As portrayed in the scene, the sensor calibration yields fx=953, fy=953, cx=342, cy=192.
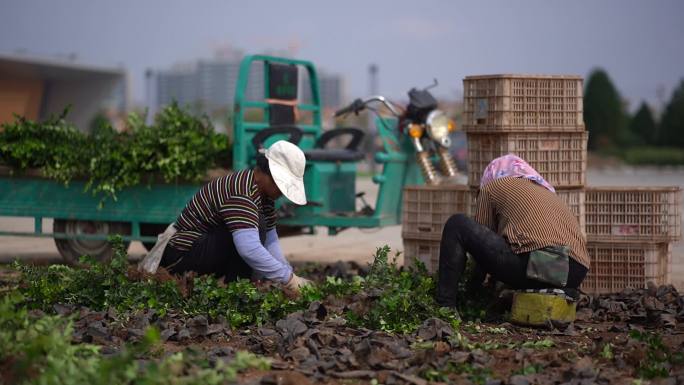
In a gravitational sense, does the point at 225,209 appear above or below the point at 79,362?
above

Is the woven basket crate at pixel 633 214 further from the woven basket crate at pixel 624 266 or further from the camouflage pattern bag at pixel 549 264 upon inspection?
the camouflage pattern bag at pixel 549 264

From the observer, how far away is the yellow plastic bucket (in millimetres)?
6352

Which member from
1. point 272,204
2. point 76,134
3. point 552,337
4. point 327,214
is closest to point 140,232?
point 76,134

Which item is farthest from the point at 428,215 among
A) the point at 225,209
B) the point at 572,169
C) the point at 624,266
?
the point at 225,209

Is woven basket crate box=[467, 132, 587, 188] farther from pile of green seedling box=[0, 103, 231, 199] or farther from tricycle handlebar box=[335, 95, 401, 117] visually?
pile of green seedling box=[0, 103, 231, 199]

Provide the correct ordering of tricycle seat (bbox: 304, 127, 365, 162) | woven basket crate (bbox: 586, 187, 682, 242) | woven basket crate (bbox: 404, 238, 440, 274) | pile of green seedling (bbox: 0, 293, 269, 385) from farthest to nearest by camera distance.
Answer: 1. tricycle seat (bbox: 304, 127, 365, 162)
2. woven basket crate (bbox: 404, 238, 440, 274)
3. woven basket crate (bbox: 586, 187, 682, 242)
4. pile of green seedling (bbox: 0, 293, 269, 385)

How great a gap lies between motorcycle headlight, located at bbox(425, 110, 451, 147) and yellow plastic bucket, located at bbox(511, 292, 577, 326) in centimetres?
370

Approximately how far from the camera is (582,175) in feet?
25.3

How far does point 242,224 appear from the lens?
21.9 feet

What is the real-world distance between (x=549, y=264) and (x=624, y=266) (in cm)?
177

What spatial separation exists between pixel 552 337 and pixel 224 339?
211 centimetres

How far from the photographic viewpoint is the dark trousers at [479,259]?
6.37 metres

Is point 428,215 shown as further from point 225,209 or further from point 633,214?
point 225,209

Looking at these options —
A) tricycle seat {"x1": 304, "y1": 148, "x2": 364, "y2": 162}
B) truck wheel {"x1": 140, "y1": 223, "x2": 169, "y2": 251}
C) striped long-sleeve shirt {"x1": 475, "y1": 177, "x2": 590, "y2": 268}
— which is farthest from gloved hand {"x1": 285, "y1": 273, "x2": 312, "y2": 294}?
truck wheel {"x1": 140, "y1": 223, "x2": 169, "y2": 251}
